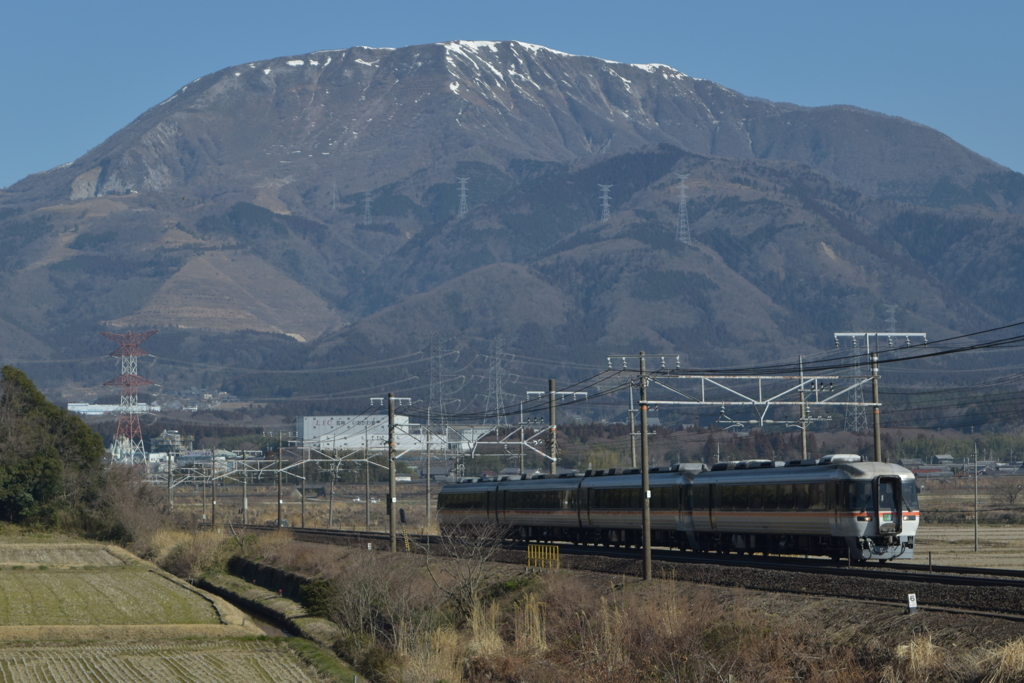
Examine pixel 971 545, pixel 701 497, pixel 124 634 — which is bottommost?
pixel 124 634

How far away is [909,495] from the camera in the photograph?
4212 centimetres

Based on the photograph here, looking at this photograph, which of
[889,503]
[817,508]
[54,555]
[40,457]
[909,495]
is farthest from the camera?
[40,457]

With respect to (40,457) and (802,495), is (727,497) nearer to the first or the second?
(802,495)

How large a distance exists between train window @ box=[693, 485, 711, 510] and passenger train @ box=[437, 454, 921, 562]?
0.13ft

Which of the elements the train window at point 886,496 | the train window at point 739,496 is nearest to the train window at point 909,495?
the train window at point 886,496

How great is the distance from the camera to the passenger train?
4147cm

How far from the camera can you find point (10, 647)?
46.6m

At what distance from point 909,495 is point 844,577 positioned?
7711 mm

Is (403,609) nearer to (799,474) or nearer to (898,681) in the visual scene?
(799,474)

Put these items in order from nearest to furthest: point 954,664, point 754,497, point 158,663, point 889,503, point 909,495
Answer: point 954,664, point 889,503, point 909,495, point 158,663, point 754,497

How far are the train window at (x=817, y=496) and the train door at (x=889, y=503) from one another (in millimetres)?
1955

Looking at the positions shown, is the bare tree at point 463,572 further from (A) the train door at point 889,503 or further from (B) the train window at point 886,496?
(B) the train window at point 886,496

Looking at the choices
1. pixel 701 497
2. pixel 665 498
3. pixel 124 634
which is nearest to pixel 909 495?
pixel 701 497

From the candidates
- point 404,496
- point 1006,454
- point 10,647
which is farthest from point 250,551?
point 1006,454
